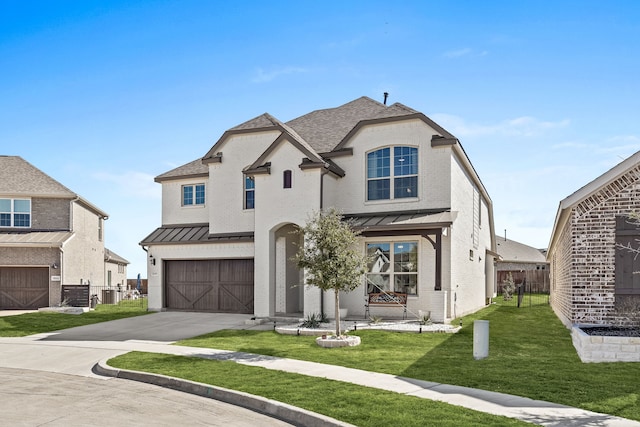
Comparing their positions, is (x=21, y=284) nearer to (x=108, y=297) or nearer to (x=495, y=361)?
(x=108, y=297)

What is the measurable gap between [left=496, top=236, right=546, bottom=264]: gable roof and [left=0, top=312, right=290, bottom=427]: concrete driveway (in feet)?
128

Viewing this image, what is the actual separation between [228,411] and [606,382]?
20.8ft

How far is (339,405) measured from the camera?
846cm

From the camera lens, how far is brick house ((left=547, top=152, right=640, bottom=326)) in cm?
1460

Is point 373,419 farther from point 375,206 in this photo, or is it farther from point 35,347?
point 375,206

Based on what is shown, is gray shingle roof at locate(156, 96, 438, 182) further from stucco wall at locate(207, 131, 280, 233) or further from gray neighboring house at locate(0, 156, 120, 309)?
gray neighboring house at locate(0, 156, 120, 309)

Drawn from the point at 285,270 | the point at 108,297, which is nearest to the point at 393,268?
the point at 285,270

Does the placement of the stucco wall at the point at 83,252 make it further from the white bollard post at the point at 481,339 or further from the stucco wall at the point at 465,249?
the white bollard post at the point at 481,339

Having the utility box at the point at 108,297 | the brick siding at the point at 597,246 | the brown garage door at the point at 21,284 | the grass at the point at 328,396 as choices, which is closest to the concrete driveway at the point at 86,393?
the grass at the point at 328,396

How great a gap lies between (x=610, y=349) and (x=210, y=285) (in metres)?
16.3

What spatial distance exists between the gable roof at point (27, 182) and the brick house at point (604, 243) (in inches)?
976

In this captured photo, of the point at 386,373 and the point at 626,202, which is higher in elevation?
the point at 626,202

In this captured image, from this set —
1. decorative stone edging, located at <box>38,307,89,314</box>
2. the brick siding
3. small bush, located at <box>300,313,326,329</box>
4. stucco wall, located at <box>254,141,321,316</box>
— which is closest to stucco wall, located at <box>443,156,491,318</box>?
small bush, located at <box>300,313,326,329</box>

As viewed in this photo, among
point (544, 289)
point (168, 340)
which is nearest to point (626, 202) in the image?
point (168, 340)
